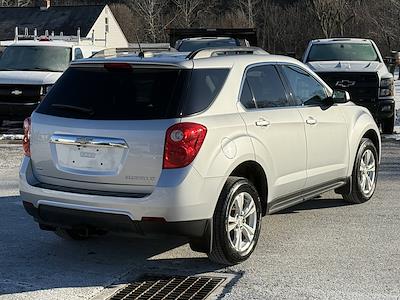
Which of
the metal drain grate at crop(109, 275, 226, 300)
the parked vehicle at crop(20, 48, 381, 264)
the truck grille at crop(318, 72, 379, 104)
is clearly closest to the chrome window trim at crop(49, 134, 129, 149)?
the parked vehicle at crop(20, 48, 381, 264)

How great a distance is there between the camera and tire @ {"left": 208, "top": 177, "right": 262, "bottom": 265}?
5574 mm

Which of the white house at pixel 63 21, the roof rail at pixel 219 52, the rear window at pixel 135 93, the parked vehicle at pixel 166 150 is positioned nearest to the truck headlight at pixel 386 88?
the roof rail at pixel 219 52

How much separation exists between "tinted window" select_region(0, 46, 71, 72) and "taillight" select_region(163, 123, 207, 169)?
1080 centimetres

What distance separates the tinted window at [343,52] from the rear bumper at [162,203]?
10.2 metres

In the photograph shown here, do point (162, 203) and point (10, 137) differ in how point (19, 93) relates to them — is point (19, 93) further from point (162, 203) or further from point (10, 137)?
point (162, 203)

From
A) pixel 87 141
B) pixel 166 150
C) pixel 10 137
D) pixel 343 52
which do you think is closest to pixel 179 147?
pixel 166 150

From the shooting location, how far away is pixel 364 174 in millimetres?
8062

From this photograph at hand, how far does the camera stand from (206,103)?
5590 mm

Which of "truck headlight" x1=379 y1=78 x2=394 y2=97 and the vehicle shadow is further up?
the vehicle shadow

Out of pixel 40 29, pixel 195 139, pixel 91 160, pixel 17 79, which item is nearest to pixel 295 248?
pixel 195 139

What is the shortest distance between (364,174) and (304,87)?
59.9 inches

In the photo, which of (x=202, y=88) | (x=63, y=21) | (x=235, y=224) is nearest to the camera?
(x=202, y=88)

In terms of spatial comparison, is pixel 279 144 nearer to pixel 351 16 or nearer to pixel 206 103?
pixel 206 103

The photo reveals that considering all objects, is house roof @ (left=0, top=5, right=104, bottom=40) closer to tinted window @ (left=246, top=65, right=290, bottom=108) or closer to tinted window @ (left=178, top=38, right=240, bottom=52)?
tinted window @ (left=178, top=38, right=240, bottom=52)
